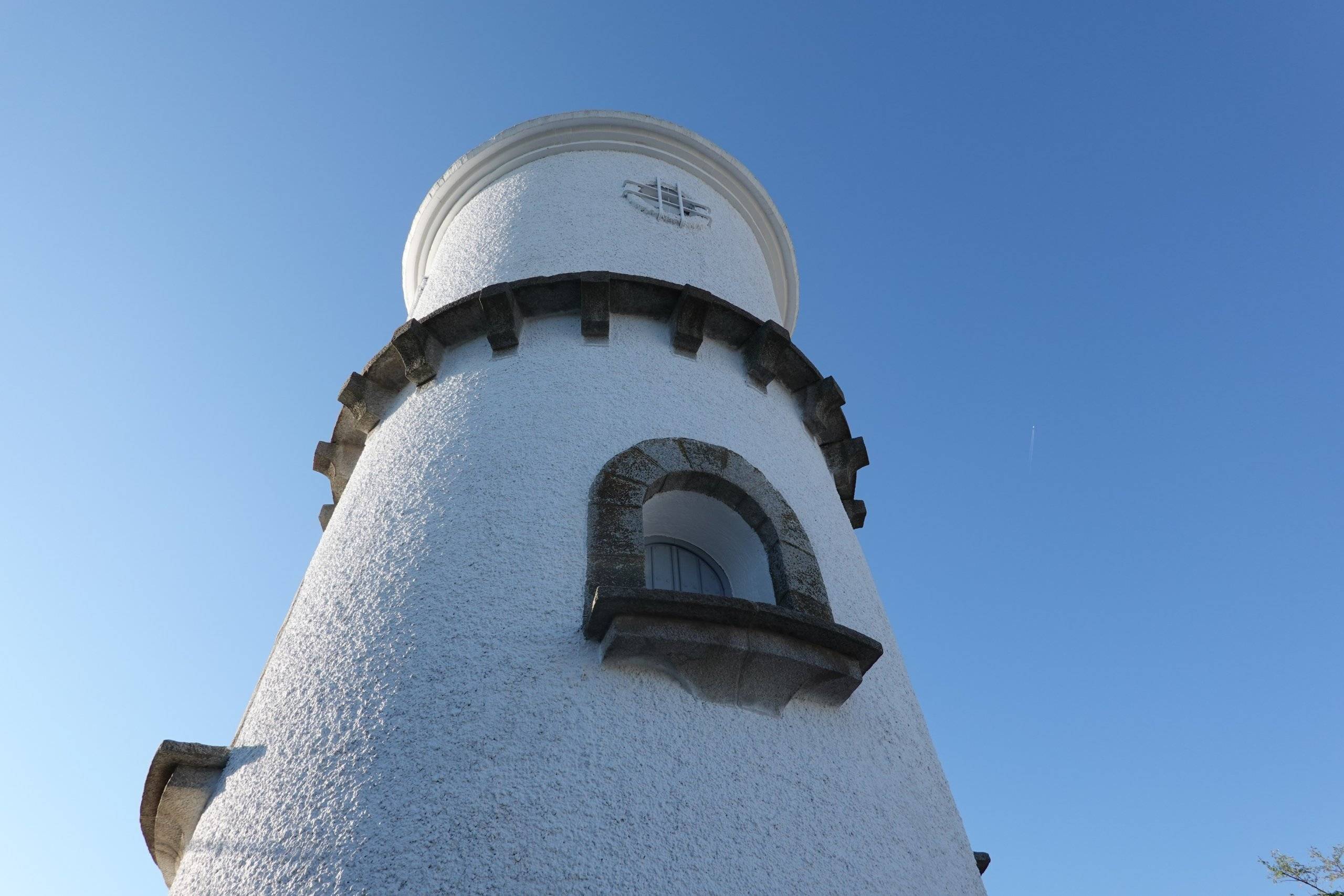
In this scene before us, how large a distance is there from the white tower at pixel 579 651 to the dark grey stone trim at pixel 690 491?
2 cm

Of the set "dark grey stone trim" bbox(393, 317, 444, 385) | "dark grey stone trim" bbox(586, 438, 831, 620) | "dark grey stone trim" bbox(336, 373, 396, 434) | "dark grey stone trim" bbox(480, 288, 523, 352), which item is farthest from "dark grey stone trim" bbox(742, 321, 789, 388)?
"dark grey stone trim" bbox(336, 373, 396, 434)

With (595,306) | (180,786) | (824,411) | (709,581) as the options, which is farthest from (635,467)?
(180,786)

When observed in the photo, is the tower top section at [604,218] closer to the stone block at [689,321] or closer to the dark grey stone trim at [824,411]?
the stone block at [689,321]

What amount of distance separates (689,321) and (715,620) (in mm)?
2964

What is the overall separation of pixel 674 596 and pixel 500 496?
1.34 m

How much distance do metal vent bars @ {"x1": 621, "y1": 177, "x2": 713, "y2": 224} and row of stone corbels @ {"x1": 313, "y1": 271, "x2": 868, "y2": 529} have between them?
6.91ft

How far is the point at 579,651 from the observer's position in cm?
409

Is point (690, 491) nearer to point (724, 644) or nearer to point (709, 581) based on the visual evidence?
point (709, 581)

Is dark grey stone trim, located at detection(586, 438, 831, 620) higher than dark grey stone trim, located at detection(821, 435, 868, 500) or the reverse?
the reverse

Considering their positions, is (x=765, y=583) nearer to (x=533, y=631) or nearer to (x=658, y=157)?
(x=533, y=631)

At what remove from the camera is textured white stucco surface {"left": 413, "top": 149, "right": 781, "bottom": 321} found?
7543 mm

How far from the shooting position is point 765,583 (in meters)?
5.14

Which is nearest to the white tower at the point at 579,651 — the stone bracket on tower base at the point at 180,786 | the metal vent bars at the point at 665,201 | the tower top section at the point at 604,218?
the stone bracket on tower base at the point at 180,786

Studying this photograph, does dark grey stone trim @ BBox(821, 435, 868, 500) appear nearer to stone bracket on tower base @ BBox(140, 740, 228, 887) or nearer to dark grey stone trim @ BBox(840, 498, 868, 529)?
dark grey stone trim @ BBox(840, 498, 868, 529)
